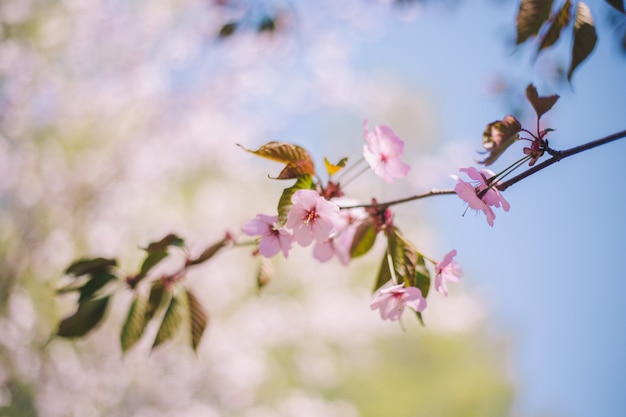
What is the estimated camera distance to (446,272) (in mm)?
720

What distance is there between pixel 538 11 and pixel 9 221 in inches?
159

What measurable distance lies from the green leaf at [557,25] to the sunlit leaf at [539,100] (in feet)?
0.72

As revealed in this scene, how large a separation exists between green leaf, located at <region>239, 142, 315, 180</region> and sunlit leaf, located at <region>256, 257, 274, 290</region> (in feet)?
0.66

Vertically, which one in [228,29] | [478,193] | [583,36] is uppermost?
[228,29]

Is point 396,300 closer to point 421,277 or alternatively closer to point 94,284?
point 421,277

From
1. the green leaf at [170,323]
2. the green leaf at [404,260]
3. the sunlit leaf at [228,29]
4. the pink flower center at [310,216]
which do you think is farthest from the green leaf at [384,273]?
the sunlit leaf at [228,29]

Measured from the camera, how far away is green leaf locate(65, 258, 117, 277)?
0.80 m

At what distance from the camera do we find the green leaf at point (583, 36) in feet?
2.27

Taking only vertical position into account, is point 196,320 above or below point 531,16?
below

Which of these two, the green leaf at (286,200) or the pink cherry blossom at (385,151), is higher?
the pink cherry blossom at (385,151)

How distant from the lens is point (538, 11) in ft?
2.38

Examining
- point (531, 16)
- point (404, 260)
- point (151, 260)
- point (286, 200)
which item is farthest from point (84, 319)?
point (531, 16)

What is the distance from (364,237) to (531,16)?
0.45 m

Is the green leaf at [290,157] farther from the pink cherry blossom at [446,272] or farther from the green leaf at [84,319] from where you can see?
the green leaf at [84,319]
